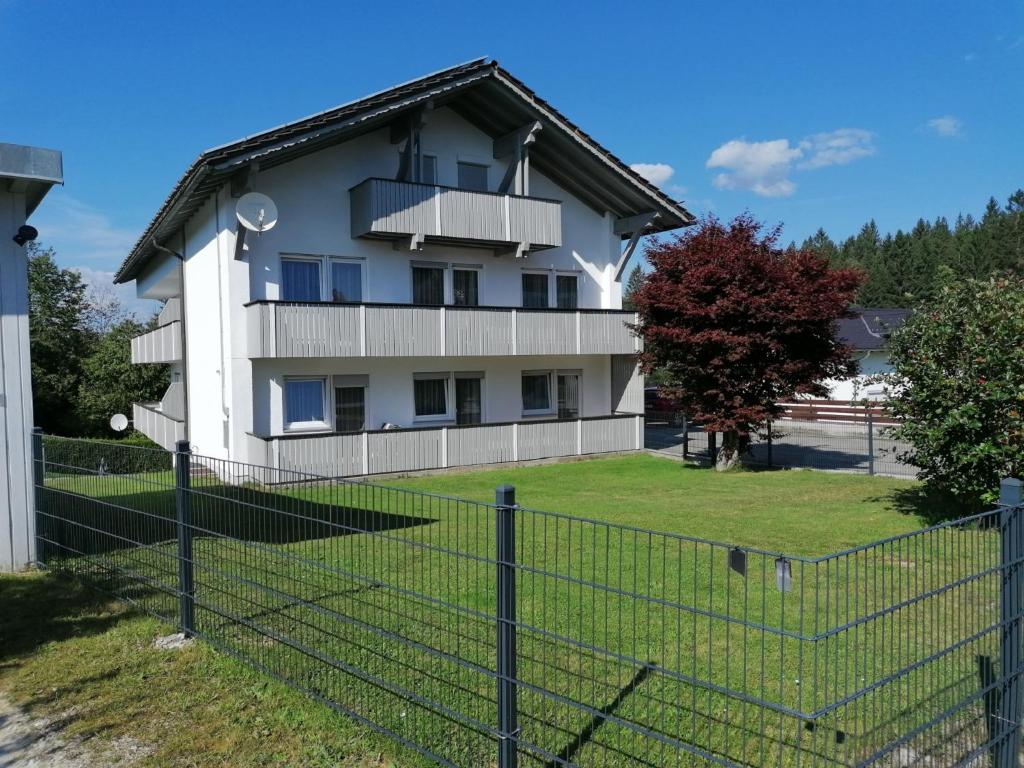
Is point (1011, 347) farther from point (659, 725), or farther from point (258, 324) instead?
point (258, 324)

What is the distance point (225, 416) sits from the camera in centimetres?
1652

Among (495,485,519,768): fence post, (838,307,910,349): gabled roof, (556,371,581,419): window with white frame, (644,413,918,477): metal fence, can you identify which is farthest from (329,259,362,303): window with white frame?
(838,307,910,349): gabled roof

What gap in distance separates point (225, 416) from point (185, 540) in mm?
11429

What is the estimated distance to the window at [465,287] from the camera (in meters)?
19.1

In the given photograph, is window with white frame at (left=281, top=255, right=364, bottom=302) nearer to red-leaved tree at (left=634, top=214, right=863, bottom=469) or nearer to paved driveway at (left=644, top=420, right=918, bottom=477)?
red-leaved tree at (left=634, top=214, right=863, bottom=469)

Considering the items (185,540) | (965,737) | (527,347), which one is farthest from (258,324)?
(965,737)

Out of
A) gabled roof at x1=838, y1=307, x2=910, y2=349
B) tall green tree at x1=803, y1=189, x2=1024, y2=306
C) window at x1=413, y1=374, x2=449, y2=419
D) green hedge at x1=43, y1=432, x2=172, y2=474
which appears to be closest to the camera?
green hedge at x1=43, y1=432, x2=172, y2=474

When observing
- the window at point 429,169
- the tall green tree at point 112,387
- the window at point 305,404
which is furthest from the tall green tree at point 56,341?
the window at point 429,169

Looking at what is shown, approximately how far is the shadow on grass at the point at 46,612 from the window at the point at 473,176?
14.0 meters

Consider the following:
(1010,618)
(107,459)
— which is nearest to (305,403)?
(107,459)

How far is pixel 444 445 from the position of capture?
16906 mm

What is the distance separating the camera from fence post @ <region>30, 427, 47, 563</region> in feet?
26.6

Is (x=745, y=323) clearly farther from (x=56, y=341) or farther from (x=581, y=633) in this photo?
(x=56, y=341)

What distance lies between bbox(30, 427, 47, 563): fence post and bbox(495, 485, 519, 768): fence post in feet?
22.0
